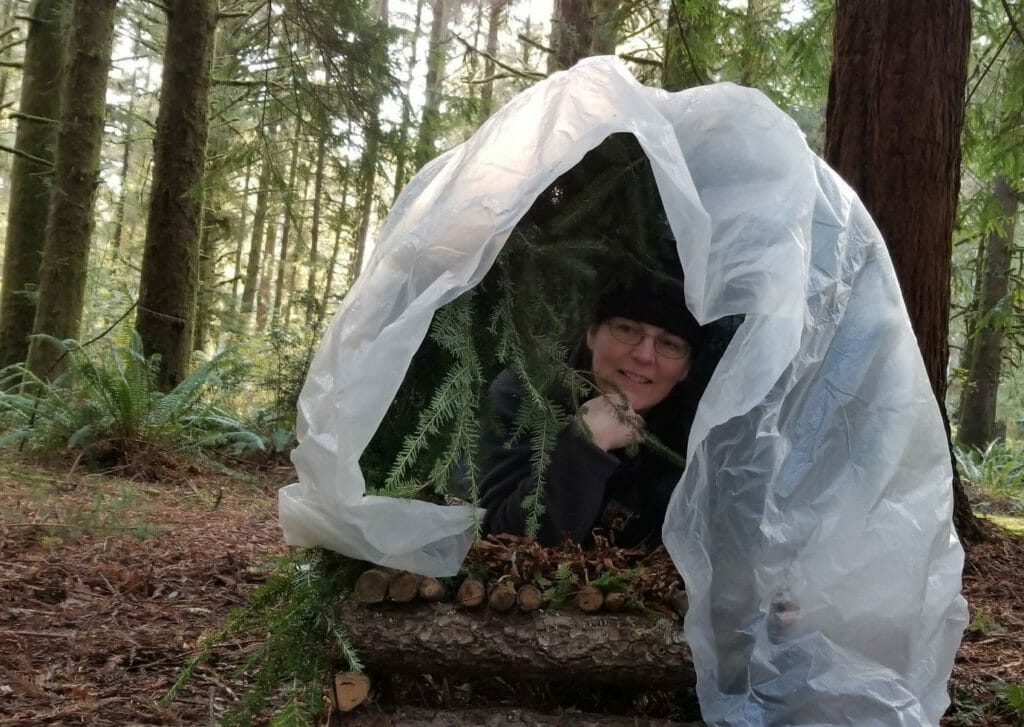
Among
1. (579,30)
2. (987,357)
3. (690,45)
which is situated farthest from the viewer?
(987,357)

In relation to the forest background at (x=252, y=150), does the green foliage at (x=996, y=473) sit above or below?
below

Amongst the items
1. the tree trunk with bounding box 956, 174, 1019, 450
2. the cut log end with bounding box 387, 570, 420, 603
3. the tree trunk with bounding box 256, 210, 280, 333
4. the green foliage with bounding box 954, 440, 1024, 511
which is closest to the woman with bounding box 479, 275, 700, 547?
the cut log end with bounding box 387, 570, 420, 603

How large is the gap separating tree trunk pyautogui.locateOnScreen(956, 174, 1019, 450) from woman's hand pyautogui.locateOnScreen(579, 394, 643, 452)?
296 inches

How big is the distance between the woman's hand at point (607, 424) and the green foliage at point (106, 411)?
377 cm

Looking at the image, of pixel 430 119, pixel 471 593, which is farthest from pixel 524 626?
pixel 430 119

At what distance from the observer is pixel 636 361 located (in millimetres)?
2340

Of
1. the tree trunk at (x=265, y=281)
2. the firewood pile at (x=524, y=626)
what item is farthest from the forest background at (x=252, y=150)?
the tree trunk at (x=265, y=281)

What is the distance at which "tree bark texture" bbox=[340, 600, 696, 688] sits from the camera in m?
1.89

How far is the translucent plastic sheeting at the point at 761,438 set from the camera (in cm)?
170

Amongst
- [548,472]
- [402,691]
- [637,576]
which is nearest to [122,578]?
[402,691]

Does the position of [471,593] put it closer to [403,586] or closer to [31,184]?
[403,586]

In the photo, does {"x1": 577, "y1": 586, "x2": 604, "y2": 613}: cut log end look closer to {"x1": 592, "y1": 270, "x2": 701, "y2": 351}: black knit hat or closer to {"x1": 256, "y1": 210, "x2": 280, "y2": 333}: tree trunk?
{"x1": 592, "y1": 270, "x2": 701, "y2": 351}: black knit hat

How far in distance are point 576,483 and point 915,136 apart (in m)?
2.01

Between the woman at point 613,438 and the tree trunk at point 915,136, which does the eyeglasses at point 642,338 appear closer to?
the woman at point 613,438
